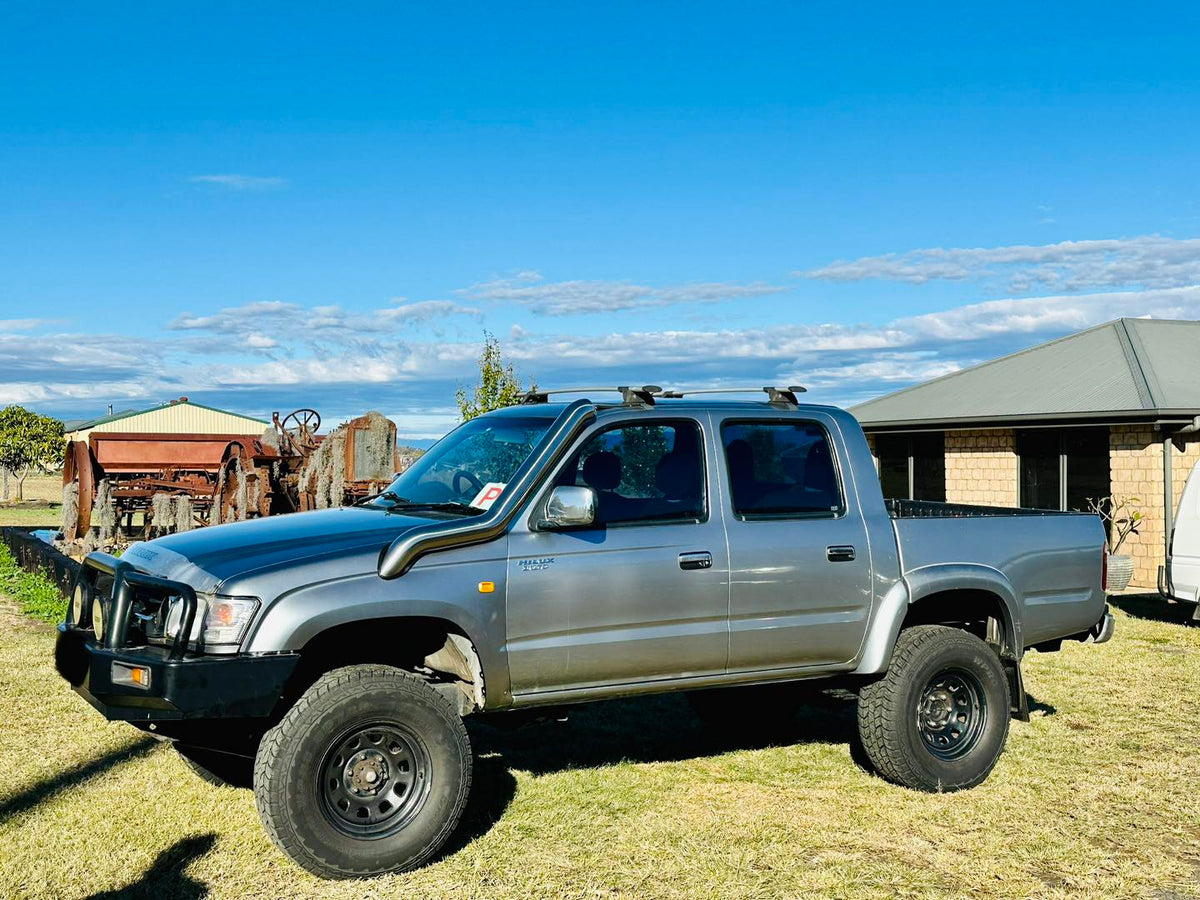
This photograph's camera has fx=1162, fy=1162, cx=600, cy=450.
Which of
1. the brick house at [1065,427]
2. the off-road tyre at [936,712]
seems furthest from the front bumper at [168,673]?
the brick house at [1065,427]

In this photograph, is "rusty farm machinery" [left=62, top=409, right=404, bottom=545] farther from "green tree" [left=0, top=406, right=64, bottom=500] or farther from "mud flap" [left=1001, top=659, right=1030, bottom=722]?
"green tree" [left=0, top=406, right=64, bottom=500]

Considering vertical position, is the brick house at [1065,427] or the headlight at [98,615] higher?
the brick house at [1065,427]

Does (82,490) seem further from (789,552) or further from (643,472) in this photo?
(789,552)

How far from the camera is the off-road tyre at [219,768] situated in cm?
626

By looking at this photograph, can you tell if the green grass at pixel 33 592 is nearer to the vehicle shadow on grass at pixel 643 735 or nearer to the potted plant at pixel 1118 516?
the vehicle shadow on grass at pixel 643 735

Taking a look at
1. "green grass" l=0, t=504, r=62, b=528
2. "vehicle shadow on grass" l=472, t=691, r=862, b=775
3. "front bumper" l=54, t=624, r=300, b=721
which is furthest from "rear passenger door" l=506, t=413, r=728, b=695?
"green grass" l=0, t=504, r=62, b=528

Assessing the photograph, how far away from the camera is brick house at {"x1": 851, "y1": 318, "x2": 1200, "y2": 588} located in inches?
664

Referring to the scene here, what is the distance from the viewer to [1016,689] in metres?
6.70

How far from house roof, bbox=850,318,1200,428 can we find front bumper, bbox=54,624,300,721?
14.5m

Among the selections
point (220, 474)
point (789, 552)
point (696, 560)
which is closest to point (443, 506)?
point (696, 560)

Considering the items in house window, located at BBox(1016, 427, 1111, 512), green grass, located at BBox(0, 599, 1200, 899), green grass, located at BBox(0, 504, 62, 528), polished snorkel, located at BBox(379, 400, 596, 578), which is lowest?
green grass, located at BBox(0, 599, 1200, 899)

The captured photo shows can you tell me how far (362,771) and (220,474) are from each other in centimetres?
1484

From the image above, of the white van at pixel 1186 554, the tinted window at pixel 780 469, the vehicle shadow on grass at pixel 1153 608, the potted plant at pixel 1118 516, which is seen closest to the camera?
the tinted window at pixel 780 469

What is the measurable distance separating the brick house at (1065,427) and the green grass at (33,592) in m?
12.9
